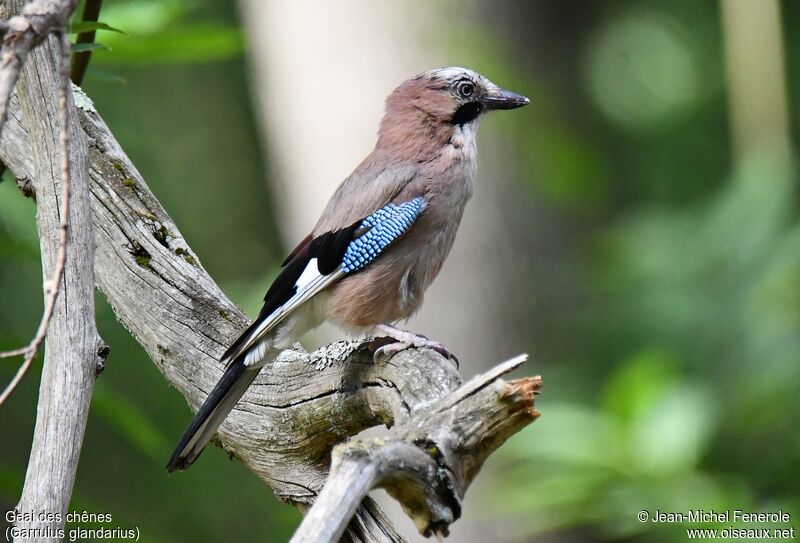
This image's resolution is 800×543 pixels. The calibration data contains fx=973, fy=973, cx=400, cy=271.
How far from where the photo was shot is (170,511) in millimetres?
7961

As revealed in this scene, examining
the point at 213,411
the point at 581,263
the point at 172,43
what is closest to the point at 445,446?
the point at 213,411

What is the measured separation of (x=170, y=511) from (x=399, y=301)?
4936 millimetres

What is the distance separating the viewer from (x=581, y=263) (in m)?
7.39

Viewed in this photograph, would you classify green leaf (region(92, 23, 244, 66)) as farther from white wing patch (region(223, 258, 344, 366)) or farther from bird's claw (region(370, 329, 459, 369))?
bird's claw (region(370, 329, 459, 369))

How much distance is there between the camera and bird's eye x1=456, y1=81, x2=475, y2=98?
431 centimetres

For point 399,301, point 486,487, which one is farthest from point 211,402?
point 486,487

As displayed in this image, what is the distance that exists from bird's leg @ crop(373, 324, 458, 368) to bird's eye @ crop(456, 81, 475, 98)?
1192 mm

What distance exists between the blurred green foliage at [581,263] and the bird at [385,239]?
75 cm

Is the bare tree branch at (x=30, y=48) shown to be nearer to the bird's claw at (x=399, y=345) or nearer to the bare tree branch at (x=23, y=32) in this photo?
the bare tree branch at (x=23, y=32)

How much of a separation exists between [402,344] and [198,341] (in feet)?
2.49

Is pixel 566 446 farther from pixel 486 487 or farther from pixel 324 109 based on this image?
pixel 324 109

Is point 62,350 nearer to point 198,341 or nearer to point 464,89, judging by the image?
point 198,341

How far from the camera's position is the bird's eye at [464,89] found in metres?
4.31

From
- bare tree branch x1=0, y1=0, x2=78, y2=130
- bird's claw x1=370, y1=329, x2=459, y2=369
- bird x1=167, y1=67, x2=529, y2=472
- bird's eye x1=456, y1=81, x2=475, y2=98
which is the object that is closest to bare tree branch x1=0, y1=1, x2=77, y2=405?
bare tree branch x1=0, y1=0, x2=78, y2=130
